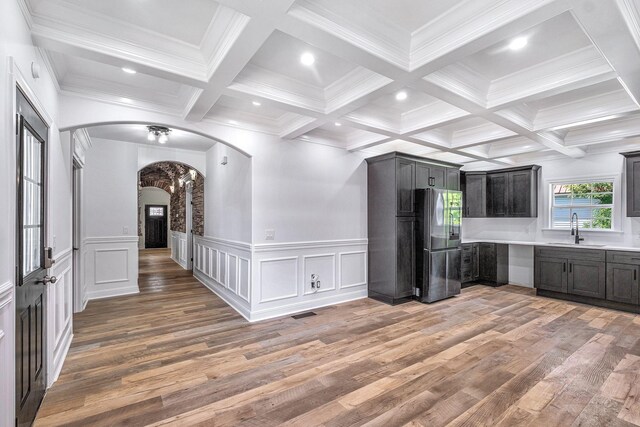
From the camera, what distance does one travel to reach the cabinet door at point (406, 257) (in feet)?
15.7

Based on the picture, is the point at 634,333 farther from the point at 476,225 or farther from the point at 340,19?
the point at 340,19

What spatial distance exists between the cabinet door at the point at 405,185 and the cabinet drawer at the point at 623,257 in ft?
9.96

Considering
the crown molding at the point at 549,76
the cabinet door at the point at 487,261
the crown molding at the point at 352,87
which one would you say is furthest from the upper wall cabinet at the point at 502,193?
the crown molding at the point at 352,87

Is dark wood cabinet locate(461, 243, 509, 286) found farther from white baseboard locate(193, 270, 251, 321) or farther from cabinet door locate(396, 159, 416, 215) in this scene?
white baseboard locate(193, 270, 251, 321)

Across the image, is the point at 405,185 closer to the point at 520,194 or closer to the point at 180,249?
the point at 520,194

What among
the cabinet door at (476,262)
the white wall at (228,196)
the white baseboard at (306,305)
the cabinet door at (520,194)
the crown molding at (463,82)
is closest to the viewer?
the crown molding at (463,82)

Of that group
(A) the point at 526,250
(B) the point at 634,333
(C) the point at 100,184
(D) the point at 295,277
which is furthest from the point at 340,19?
(A) the point at 526,250

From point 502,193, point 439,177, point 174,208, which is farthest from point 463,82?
point 174,208

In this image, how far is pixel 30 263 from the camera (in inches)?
80.7

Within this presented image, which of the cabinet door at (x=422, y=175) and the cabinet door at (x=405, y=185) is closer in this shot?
the cabinet door at (x=405, y=185)

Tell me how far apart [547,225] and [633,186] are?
4.79 ft

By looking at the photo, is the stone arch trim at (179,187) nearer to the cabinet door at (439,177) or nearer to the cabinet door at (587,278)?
the cabinet door at (439,177)

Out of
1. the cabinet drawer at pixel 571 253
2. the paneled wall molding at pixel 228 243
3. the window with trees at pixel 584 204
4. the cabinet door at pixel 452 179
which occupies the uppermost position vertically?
the cabinet door at pixel 452 179

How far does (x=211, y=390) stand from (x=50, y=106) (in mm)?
2653
